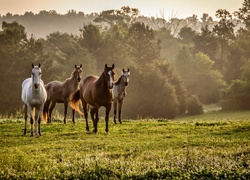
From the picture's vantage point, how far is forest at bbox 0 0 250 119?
64000 mm

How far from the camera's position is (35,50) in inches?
2721

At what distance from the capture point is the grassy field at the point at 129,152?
435 inches

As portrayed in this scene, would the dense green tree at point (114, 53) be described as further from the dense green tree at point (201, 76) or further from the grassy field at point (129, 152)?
the grassy field at point (129, 152)

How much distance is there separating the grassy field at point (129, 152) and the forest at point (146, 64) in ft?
120

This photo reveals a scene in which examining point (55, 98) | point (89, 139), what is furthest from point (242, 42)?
point (89, 139)

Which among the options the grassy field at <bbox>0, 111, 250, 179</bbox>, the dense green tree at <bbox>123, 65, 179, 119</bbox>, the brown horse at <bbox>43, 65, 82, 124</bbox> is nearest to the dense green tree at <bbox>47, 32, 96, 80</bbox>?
the dense green tree at <bbox>123, 65, 179, 119</bbox>

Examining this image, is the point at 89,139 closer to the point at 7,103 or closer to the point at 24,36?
the point at 7,103

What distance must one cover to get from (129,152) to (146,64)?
207ft

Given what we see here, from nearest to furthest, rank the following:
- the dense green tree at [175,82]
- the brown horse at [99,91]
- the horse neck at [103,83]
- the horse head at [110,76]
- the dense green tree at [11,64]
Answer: the horse head at [110,76]
the brown horse at [99,91]
the horse neck at [103,83]
the dense green tree at [11,64]
the dense green tree at [175,82]

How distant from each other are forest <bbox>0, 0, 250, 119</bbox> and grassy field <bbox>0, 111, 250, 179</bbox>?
36.6 m

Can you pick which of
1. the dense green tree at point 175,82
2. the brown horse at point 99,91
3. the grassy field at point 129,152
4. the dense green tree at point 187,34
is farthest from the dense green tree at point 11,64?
the dense green tree at point 187,34

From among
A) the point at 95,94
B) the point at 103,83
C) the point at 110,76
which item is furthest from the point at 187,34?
the point at 110,76

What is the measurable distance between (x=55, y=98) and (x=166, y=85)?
38168mm

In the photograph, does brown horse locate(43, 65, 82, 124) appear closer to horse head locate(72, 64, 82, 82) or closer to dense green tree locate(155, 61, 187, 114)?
horse head locate(72, 64, 82, 82)
